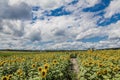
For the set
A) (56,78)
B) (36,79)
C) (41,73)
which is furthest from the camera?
(56,78)

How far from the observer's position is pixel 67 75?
15.8 meters

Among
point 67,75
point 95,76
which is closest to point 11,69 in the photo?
point 67,75

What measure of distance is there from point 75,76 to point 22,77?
5668 mm

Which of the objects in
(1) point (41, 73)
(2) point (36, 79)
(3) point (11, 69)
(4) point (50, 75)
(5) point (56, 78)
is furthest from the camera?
(3) point (11, 69)

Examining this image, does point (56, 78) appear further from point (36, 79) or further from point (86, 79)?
point (36, 79)

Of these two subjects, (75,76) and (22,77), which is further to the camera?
(75,76)

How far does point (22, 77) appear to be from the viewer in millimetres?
10281

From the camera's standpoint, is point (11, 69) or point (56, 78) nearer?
point (56, 78)

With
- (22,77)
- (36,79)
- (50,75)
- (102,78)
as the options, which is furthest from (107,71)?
(22,77)

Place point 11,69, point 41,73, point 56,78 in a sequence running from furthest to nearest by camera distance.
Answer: point 11,69, point 56,78, point 41,73

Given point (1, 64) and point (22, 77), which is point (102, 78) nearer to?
point (22, 77)

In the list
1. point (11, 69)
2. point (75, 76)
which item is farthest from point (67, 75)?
point (11, 69)

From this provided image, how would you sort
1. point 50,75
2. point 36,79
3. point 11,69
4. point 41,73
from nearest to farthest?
1. point 36,79
2. point 41,73
3. point 50,75
4. point 11,69

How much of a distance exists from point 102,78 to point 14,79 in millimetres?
3476
